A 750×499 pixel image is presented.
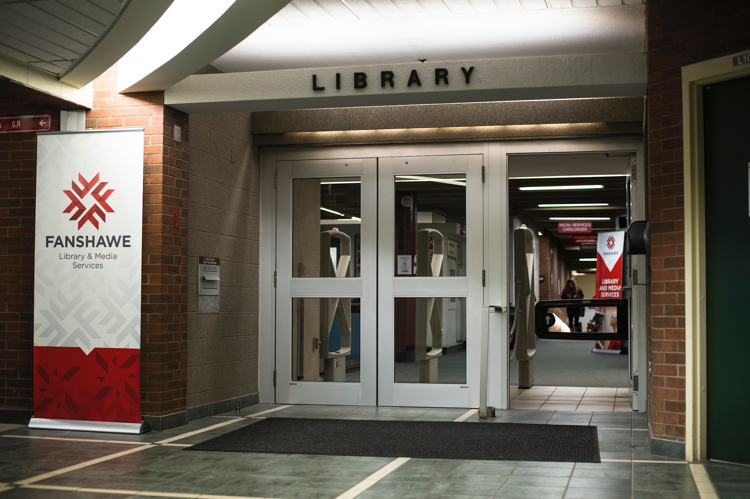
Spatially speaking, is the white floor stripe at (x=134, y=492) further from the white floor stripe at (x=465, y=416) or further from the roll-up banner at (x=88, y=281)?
the white floor stripe at (x=465, y=416)

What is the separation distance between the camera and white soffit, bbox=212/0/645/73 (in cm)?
518

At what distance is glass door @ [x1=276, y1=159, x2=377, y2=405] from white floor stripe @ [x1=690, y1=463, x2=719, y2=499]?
3.18 meters

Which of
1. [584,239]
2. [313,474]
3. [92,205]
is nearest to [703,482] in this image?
Answer: [313,474]

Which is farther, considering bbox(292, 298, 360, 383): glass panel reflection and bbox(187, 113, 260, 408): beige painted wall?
bbox(292, 298, 360, 383): glass panel reflection

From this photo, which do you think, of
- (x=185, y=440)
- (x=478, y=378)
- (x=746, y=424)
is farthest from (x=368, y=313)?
(x=746, y=424)

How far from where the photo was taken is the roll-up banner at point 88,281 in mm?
5340

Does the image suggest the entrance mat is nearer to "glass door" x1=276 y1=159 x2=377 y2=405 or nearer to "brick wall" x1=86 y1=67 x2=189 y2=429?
"brick wall" x1=86 y1=67 x2=189 y2=429

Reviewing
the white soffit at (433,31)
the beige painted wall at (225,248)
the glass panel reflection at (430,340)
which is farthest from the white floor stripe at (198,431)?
the white soffit at (433,31)

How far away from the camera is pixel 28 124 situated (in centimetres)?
556

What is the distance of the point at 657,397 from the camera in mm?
4344

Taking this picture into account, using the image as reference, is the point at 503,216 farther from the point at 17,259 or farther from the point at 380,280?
the point at 17,259

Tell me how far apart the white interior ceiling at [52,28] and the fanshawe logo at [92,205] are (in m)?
0.90

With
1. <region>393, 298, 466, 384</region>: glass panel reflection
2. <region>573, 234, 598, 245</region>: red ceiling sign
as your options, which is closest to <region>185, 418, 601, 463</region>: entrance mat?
<region>393, 298, 466, 384</region>: glass panel reflection

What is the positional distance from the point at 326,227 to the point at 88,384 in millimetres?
2455
